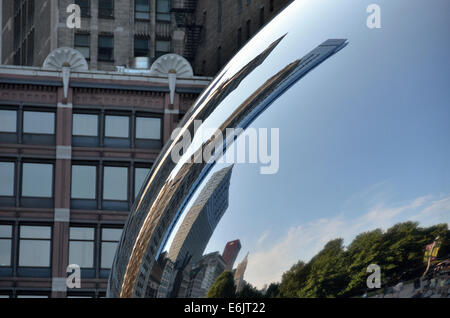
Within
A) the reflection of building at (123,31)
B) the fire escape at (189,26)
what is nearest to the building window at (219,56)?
the reflection of building at (123,31)

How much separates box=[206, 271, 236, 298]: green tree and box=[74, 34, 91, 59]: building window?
2467 inches

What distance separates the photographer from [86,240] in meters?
46.9

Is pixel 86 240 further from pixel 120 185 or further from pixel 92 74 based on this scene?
pixel 92 74

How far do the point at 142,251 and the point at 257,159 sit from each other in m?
1.17

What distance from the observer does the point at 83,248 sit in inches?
1843

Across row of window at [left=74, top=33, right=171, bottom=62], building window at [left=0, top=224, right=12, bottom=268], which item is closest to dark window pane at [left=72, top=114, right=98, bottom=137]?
building window at [left=0, top=224, right=12, bottom=268]

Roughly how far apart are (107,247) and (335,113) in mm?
41857

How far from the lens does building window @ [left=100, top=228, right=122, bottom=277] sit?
46259 mm

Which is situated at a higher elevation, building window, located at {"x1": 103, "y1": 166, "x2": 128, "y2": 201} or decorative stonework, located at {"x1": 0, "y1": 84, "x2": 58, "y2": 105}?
decorative stonework, located at {"x1": 0, "y1": 84, "x2": 58, "y2": 105}

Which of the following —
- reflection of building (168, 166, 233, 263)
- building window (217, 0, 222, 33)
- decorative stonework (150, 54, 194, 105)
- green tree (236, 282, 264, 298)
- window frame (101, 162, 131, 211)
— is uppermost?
building window (217, 0, 222, 33)

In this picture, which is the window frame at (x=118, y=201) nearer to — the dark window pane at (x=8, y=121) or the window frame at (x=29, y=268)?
the window frame at (x=29, y=268)

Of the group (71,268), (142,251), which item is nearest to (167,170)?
(142,251)

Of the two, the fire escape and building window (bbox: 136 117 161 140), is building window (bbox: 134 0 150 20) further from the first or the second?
building window (bbox: 136 117 161 140)

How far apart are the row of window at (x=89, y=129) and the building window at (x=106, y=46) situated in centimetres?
2023
